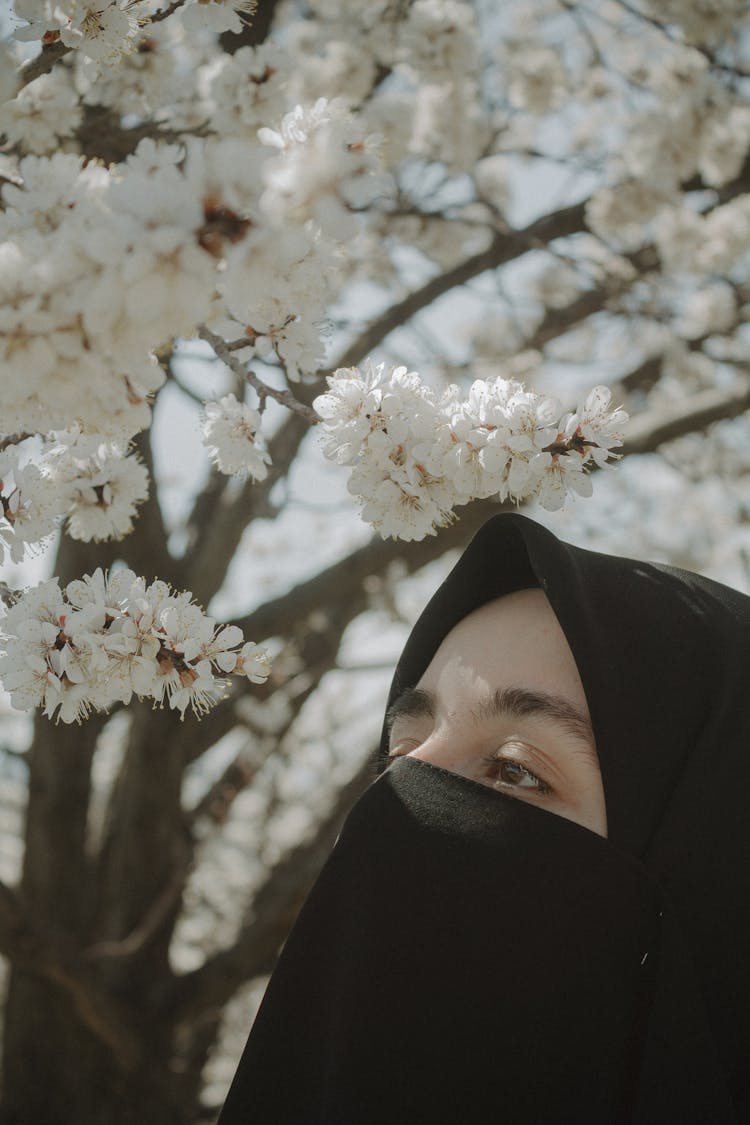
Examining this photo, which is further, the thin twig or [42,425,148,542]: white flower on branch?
[42,425,148,542]: white flower on branch

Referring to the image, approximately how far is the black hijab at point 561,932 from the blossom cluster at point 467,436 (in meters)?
0.24

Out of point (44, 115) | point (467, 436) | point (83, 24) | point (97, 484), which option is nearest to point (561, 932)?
point (467, 436)

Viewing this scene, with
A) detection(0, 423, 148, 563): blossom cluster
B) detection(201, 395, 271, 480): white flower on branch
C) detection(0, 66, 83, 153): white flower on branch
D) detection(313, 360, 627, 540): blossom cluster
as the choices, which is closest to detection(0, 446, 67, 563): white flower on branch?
detection(0, 423, 148, 563): blossom cluster

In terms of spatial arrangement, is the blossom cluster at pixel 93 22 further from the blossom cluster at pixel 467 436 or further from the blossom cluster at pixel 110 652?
the blossom cluster at pixel 110 652

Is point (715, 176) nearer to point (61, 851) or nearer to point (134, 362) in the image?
point (134, 362)

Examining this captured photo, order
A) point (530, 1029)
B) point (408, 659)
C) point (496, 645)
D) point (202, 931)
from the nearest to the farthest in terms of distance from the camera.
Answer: point (530, 1029) → point (496, 645) → point (408, 659) → point (202, 931)

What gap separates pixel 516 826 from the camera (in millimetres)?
1446

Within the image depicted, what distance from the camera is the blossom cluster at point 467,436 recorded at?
140cm

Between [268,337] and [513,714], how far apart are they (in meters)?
0.74

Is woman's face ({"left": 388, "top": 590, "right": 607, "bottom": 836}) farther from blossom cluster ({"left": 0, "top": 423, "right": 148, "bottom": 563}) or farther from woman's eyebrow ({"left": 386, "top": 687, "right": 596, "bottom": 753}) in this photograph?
blossom cluster ({"left": 0, "top": 423, "right": 148, "bottom": 563})

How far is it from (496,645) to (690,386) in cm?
425

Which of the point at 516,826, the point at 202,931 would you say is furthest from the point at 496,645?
the point at 202,931

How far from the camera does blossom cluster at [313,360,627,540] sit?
140 centimetres

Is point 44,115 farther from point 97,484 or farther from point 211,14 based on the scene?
point 97,484
